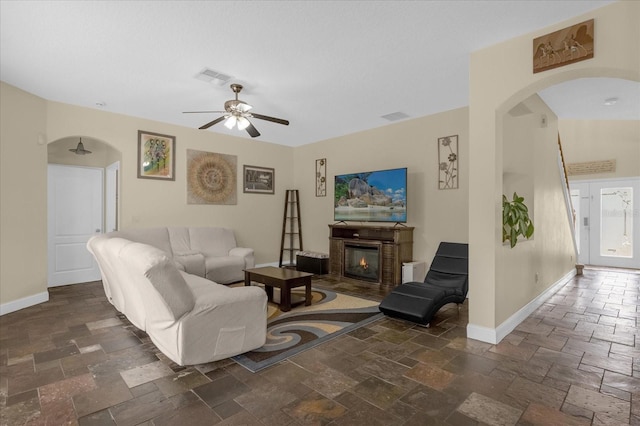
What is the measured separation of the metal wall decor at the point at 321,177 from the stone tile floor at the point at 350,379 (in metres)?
4.00

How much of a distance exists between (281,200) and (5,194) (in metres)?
4.73

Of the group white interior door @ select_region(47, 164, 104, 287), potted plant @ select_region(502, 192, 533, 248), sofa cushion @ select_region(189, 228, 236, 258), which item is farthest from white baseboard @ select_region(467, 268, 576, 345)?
white interior door @ select_region(47, 164, 104, 287)

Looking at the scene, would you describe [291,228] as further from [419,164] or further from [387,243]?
[419,164]

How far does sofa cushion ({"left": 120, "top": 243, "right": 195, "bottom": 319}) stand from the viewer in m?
2.24

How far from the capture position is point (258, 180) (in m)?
7.16

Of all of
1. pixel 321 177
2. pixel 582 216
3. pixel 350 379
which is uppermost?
pixel 321 177

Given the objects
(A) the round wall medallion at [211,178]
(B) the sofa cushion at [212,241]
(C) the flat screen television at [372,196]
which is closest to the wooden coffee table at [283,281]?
(B) the sofa cushion at [212,241]

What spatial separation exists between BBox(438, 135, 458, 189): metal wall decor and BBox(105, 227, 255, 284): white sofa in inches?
142

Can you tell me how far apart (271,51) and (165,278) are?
7.82 ft

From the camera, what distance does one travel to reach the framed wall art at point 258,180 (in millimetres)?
6957

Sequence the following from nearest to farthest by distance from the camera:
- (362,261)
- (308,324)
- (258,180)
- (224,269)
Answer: (308,324) → (224,269) → (362,261) → (258,180)

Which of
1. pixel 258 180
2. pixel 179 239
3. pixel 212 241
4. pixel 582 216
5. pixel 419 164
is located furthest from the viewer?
pixel 582 216

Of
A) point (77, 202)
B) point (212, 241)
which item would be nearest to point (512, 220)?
point (212, 241)

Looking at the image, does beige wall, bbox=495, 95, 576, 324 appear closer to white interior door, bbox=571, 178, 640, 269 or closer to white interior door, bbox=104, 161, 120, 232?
white interior door, bbox=571, 178, 640, 269
